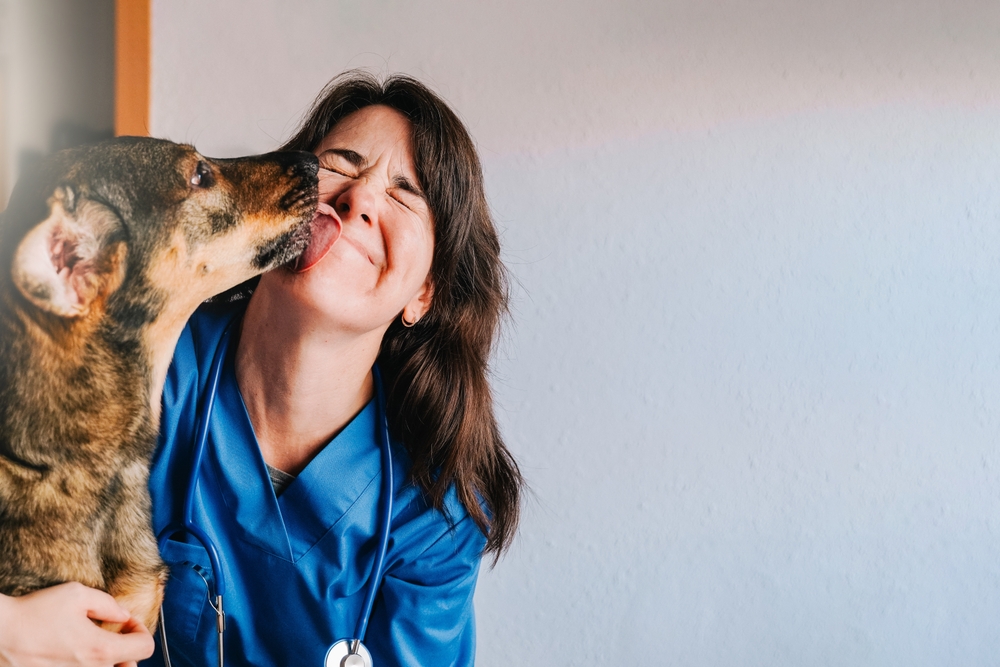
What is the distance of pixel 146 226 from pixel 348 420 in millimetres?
447

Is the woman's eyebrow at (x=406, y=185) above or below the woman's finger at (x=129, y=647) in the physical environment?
above

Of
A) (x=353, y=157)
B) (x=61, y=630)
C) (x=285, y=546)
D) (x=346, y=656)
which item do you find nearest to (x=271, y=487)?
(x=285, y=546)

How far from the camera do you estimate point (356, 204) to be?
3.09 ft

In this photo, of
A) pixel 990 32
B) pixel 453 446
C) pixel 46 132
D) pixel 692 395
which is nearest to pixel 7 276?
pixel 46 132

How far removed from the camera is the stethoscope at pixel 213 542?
863 mm

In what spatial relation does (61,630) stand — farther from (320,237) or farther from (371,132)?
(371,132)

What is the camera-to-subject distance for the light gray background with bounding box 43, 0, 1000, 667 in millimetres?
1398

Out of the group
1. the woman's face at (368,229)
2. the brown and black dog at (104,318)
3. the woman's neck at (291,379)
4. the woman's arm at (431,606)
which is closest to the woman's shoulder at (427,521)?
the woman's arm at (431,606)

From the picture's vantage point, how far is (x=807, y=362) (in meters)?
1.44

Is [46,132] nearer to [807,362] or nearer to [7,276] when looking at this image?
[7,276]

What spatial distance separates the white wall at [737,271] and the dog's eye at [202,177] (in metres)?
0.72

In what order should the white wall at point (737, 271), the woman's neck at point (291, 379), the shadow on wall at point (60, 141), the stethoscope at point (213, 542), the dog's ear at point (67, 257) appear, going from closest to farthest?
the dog's ear at point (67, 257) → the shadow on wall at point (60, 141) → the stethoscope at point (213, 542) → the woman's neck at point (291, 379) → the white wall at point (737, 271)

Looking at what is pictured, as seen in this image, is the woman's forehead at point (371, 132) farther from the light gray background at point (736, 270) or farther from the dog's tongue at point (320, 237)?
the light gray background at point (736, 270)

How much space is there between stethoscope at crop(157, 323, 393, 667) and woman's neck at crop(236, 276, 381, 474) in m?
0.05
